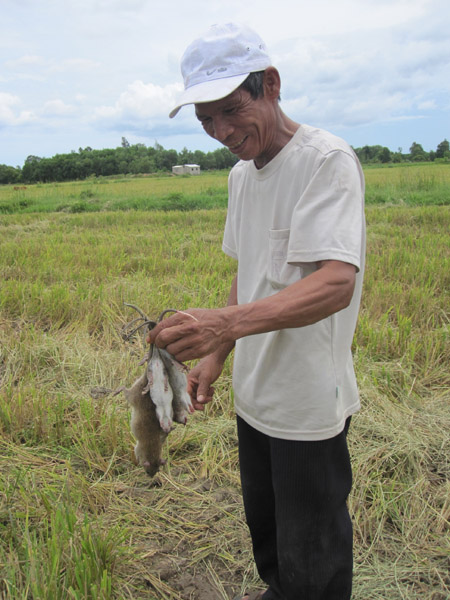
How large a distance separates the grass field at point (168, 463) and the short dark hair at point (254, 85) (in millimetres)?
1407

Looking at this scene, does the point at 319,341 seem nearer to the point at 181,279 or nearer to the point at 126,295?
the point at 126,295

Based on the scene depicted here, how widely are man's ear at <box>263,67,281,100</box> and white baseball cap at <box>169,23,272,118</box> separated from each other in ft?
0.08

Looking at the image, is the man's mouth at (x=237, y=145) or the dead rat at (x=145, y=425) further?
the dead rat at (x=145, y=425)

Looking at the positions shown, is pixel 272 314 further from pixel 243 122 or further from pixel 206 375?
pixel 206 375

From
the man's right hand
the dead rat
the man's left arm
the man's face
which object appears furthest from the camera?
the man's right hand

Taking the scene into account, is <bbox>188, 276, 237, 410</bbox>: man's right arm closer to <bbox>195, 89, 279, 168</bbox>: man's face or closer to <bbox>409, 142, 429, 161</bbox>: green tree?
<bbox>195, 89, 279, 168</bbox>: man's face

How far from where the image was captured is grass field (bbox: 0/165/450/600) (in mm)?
1729

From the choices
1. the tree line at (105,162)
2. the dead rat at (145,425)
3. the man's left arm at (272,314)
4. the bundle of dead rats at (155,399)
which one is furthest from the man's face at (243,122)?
the tree line at (105,162)

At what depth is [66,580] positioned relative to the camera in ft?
4.98

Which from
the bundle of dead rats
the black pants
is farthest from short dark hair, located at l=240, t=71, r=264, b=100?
the black pants

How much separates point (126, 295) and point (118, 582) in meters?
2.76

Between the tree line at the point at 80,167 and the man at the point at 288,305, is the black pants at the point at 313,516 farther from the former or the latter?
the tree line at the point at 80,167

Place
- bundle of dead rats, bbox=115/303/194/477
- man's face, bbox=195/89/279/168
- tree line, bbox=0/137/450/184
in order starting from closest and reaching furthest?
man's face, bbox=195/89/279/168, bundle of dead rats, bbox=115/303/194/477, tree line, bbox=0/137/450/184

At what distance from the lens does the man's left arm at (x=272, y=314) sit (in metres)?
1.08
